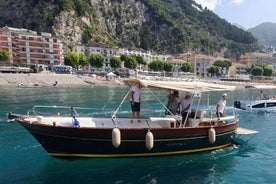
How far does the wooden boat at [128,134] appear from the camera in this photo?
12227 millimetres

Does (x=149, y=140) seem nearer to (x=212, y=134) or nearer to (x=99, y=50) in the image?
(x=212, y=134)

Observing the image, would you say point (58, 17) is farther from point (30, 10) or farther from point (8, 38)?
point (8, 38)

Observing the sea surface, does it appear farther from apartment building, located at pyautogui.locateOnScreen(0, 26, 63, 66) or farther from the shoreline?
apartment building, located at pyautogui.locateOnScreen(0, 26, 63, 66)

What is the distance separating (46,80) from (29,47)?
3867cm

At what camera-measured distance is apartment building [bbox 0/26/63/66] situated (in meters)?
105

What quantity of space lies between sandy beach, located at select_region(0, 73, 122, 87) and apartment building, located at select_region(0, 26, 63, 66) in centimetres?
2851

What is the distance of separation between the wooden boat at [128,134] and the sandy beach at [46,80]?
5799 cm

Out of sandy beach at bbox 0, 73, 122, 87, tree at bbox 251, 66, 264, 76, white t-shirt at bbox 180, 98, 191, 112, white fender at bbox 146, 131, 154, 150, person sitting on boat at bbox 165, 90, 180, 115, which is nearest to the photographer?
white fender at bbox 146, 131, 154, 150

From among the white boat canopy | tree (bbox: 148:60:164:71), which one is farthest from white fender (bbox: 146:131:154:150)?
tree (bbox: 148:60:164:71)

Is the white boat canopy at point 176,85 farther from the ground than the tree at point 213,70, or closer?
closer

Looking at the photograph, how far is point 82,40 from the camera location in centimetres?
14338

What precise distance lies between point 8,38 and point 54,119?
10159 cm

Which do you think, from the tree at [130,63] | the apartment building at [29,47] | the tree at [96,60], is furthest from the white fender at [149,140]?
the tree at [130,63]

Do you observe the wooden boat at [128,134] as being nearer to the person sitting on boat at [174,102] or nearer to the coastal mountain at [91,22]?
the person sitting on boat at [174,102]
